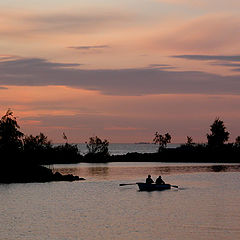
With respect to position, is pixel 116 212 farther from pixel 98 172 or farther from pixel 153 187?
pixel 98 172

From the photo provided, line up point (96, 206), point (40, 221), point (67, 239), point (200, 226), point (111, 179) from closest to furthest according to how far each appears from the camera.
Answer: point (67, 239), point (200, 226), point (40, 221), point (96, 206), point (111, 179)

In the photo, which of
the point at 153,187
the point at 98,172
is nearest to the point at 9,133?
the point at 98,172

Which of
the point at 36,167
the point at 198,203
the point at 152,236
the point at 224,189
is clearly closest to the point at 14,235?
the point at 152,236

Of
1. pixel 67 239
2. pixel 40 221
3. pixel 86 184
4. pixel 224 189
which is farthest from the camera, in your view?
pixel 86 184

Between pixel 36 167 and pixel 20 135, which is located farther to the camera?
pixel 20 135

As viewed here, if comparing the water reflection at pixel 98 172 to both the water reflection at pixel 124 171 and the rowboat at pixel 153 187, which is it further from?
the rowboat at pixel 153 187

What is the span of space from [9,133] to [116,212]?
8006cm

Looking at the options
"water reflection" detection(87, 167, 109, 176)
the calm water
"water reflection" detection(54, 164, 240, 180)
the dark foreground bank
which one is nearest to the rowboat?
the calm water

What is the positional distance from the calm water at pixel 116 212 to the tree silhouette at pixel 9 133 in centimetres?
3406

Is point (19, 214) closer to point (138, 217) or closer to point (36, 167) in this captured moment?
point (138, 217)

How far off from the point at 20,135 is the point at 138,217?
85371mm

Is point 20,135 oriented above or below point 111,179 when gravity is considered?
above

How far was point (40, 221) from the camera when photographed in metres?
67.7

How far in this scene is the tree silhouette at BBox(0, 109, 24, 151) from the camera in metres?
148
